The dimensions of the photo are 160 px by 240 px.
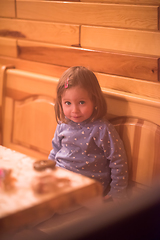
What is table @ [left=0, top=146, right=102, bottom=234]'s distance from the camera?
2.31ft

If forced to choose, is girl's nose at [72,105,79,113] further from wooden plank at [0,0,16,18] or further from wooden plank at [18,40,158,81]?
wooden plank at [0,0,16,18]

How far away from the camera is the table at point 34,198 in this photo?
0.70m

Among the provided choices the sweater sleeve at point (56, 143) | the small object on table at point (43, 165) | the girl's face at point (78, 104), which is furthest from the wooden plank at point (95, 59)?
the small object on table at point (43, 165)

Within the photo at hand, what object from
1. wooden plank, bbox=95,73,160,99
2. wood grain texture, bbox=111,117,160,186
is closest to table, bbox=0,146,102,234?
wood grain texture, bbox=111,117,160,186

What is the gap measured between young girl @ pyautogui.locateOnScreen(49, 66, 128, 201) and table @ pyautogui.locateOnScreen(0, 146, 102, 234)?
503mm

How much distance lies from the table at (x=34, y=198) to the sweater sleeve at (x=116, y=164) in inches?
19.5

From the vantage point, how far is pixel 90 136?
1.38m

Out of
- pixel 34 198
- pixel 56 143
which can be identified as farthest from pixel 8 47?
pixel 34 198

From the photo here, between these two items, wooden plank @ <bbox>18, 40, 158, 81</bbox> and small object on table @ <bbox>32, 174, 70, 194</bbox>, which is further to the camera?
wooden plank @ <bbox>18, 40, 158, 81</bbox>

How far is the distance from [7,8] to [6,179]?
153cm

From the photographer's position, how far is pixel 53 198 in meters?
0.75

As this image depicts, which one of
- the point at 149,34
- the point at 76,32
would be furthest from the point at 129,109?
the point at 76,32

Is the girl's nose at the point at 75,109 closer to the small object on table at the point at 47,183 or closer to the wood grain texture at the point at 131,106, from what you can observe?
the wood grain texture at the point at 131,106

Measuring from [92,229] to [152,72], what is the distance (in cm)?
112
